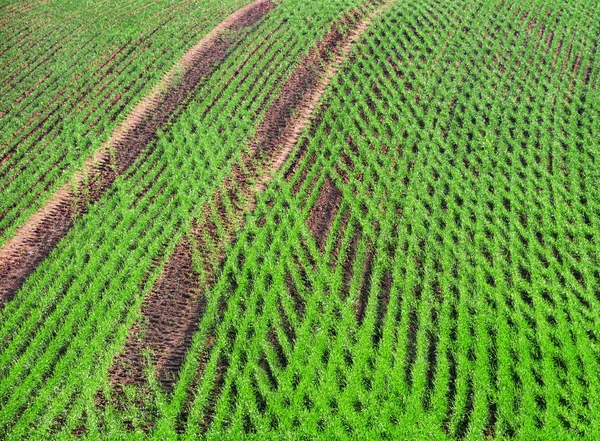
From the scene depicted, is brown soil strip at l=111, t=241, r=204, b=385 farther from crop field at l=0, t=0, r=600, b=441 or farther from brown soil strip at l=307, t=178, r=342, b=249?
brown soil strip at l=307, t=178, r=342, b=249

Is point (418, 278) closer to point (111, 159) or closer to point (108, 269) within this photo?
point (108, 269)

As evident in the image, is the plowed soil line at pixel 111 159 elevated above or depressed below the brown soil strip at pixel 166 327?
above

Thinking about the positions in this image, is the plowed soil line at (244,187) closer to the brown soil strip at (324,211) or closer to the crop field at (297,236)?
the crop field at (297,236)

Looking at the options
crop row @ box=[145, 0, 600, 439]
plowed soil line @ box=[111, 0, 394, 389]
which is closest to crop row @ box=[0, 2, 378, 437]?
plowed soil line @ box=[111, 0, 394, 389]

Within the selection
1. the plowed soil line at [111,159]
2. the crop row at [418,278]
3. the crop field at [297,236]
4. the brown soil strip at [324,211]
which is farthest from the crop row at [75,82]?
the brown soil strip at [324,211]

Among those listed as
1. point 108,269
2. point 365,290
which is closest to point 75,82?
point 108,269
